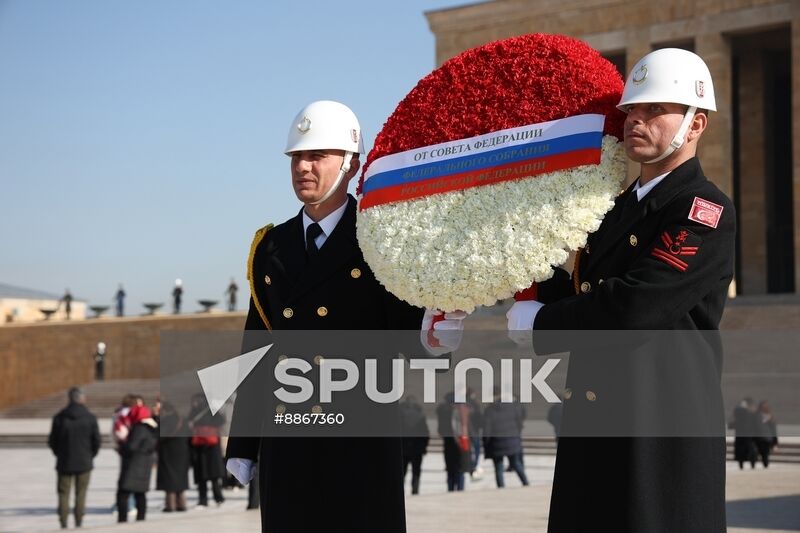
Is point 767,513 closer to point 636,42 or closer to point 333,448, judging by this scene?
point 333,448

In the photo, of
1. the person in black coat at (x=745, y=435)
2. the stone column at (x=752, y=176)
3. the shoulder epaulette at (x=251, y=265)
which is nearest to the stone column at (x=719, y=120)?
the stone column at (x=752, y=176)

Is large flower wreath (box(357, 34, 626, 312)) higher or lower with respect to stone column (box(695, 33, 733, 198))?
lower

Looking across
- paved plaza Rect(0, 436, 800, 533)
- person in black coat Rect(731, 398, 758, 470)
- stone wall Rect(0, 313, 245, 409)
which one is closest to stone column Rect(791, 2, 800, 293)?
paved plaza Rect(0, 436, 800, 533)

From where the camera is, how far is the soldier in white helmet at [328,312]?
3.83 metres

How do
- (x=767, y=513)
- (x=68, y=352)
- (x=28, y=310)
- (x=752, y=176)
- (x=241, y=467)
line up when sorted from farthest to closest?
(x=28, y=310), (x=68, y=352), (x=752, y=176), (x=767, y=513), (x=241, y=467)

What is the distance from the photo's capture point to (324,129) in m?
3.89

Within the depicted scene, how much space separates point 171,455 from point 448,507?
5.14m

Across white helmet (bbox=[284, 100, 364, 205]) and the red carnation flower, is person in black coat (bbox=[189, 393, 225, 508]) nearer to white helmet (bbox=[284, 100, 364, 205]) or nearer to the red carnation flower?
white helmet (bbox=[284, 100, 364, 205])

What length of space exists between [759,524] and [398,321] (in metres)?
5.54

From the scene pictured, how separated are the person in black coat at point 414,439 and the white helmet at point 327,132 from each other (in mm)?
10242

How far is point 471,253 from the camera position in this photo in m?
3.30

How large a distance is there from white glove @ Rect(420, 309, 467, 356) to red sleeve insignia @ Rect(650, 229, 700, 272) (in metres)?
0.69

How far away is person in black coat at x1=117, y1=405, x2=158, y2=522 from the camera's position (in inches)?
488

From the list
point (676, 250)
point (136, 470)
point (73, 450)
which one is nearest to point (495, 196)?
point (676, 250)
